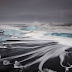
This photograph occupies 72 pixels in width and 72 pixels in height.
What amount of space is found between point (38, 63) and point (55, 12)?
3.33ft

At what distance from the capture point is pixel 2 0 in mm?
2332

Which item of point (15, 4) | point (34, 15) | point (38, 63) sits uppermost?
point (15, 4)

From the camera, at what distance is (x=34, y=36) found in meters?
2.30

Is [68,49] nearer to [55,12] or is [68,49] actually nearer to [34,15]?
[55,12]

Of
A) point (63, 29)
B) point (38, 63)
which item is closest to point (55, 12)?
point (63, 29)

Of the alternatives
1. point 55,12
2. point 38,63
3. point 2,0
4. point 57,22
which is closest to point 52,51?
point 38,63

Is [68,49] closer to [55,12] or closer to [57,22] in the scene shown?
[57,22]

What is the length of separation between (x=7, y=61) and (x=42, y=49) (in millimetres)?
680

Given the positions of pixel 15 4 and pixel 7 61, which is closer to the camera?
pixel 7 61

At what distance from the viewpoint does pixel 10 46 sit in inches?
89.4

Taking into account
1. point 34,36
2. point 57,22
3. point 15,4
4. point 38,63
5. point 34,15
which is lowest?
point 38,63

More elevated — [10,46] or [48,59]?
[10,46]

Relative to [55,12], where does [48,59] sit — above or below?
below

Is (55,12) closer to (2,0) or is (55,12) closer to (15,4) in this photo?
(15,4)
